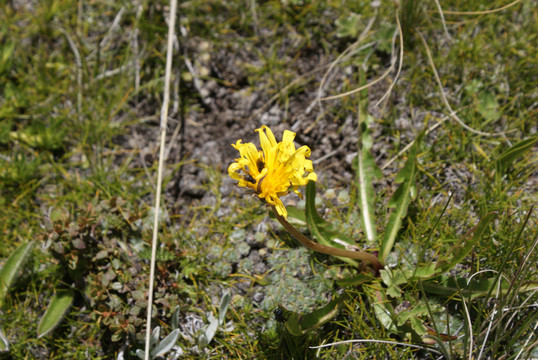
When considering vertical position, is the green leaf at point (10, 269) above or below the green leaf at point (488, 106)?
below

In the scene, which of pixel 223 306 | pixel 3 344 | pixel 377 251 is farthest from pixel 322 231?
pixel 3 344

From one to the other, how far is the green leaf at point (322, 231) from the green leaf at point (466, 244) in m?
0.41

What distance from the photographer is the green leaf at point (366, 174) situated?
7.37ft

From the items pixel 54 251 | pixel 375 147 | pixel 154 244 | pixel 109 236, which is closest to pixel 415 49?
pixel 375 147

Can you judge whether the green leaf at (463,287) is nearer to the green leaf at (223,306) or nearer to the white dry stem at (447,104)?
the white dry stem at (447,104)

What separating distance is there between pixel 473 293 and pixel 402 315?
322mm

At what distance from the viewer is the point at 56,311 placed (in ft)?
7.49

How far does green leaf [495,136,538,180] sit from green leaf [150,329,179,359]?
175 centimetres

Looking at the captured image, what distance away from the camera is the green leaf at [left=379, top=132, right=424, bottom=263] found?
2.12 m

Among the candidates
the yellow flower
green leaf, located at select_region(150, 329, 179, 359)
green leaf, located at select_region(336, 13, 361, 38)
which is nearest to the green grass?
green leaf, located at select_region(336, 13, 361, 38)

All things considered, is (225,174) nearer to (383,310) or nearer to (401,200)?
(401,200)

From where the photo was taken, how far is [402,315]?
190 centimetres

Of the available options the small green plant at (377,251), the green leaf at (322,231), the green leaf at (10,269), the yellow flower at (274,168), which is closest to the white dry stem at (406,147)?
the small green plant at (377,251)

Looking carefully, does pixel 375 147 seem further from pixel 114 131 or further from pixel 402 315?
pixel 114 131
